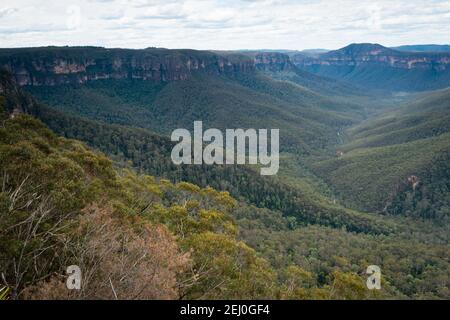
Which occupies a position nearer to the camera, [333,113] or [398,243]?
[398,243]

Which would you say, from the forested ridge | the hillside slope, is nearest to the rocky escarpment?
the forested ridge

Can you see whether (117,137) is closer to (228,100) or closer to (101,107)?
(101,107)

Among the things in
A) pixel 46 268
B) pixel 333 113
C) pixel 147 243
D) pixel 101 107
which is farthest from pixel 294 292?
pixel 333 113

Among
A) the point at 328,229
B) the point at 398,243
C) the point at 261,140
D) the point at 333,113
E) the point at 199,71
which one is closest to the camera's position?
the point at 398,243

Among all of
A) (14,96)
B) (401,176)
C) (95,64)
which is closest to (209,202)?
(14,96)

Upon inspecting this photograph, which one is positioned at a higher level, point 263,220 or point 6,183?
point 6,183

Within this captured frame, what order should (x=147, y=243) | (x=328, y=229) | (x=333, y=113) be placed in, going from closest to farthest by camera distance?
(x=147, y=243)
(x=328, y=229)
(x=333, y=113)

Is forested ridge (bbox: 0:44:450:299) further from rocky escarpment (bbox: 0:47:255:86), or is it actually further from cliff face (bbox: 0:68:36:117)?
rocky escarpment (bbox: 0:47:255:86)

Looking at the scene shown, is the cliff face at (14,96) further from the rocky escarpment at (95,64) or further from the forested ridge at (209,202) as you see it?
the rocky escarpment at (95,64)
